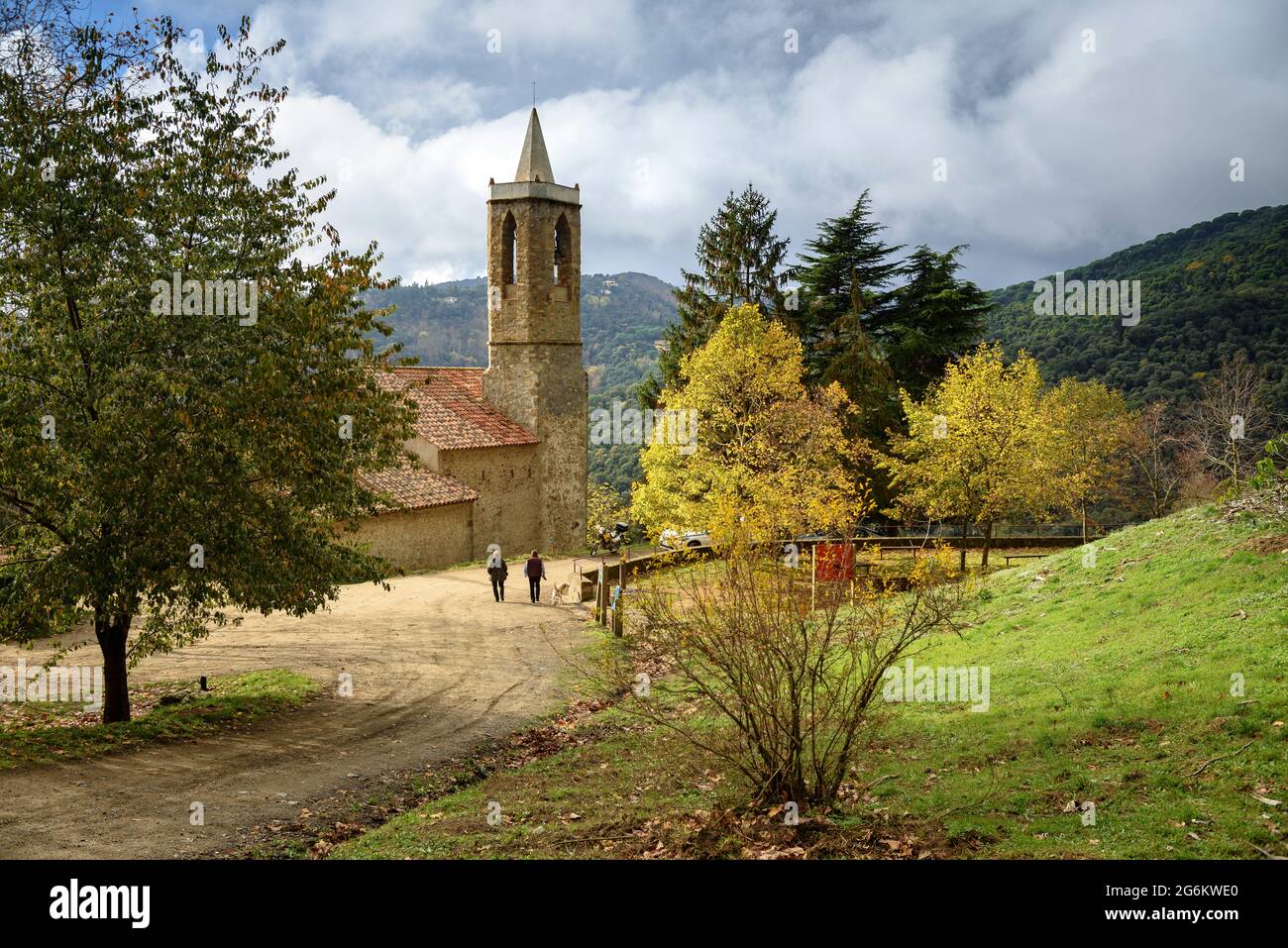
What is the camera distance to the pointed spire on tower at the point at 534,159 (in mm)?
41938

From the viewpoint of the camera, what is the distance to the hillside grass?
28.7 feet

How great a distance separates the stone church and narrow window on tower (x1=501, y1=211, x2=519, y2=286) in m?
0.05

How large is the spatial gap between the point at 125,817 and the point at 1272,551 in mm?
16901

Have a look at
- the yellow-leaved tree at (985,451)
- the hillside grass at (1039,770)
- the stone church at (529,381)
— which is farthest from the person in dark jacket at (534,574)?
the yellow-leaved tree at (985,451)

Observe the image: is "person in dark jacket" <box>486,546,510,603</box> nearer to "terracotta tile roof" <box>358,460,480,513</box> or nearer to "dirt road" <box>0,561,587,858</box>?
"dirt road" <box>0,561,587,858</box>

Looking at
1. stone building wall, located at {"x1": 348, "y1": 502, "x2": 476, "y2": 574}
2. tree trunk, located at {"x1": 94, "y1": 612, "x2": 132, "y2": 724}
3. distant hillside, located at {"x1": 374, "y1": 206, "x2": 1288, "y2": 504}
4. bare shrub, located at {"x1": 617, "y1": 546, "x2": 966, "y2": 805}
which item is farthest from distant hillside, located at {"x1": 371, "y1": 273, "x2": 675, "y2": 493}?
bare shrub, located at {"x1": 617, "y1": 546, "x2": 966, "y2": 805}

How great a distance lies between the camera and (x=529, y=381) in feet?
139

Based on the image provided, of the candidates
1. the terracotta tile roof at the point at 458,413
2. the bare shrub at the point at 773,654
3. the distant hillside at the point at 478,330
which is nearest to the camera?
the bare shrub at the point at 773,654

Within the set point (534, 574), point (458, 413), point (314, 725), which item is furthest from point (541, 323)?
point (314, 725)

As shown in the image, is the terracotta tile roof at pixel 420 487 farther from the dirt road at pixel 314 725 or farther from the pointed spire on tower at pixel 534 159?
the pointed spire on tower at pixel 534 159

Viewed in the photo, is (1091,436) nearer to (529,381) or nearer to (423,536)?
(529,381)

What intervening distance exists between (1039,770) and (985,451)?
77.3ft

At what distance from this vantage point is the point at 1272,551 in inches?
613

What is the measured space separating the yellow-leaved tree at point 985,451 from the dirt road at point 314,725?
48.2 ft
